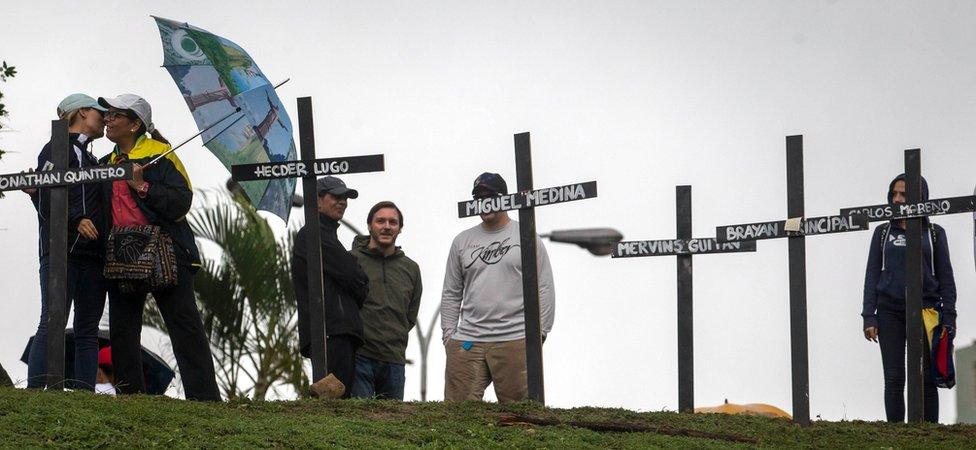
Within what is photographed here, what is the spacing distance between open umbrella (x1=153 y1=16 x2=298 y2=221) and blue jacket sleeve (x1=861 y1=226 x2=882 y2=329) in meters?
4.49

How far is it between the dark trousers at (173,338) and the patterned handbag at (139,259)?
18 centimetres

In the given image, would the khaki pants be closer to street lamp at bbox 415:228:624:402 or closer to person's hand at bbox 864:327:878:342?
person's hand at bbox 864:327:878:342

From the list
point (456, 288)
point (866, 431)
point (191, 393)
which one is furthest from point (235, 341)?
point (866, 431)

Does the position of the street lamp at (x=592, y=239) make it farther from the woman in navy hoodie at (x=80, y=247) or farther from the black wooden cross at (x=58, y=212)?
the black wooden cross at (x=58, y=212)

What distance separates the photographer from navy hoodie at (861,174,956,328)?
13039 mm

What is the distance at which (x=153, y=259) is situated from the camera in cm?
1128

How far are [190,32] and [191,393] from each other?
281 centimetres

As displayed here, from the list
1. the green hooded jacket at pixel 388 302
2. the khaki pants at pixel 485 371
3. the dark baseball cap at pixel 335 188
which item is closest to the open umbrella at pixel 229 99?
the dark baseball cap at pixel 335 188

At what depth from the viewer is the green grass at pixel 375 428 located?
9.48m

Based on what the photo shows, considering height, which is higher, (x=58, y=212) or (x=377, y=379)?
(x=58, y=212)

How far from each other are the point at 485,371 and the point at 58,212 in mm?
3498

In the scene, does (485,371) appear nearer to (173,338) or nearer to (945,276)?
(173,338)

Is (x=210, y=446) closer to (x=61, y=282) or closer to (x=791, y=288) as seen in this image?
(x=61, y=282)

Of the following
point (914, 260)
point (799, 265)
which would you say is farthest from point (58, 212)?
point (914, 260)
